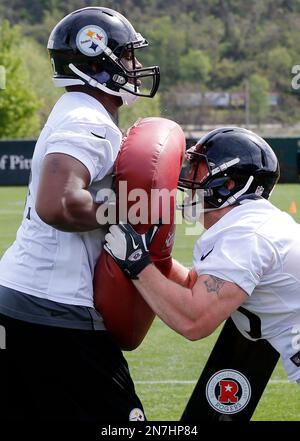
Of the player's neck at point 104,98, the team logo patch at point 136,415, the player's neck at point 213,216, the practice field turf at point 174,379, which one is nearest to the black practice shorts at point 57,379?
the team logo patch at point 136,415

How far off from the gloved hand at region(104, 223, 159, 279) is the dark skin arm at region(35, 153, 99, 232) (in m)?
0.16

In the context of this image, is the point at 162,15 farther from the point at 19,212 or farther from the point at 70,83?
the point at 70,83

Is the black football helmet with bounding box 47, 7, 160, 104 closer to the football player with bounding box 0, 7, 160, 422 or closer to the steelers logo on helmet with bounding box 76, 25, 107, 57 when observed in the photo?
the steelers logo on helmet with bounding box 76, 25, 107, 57

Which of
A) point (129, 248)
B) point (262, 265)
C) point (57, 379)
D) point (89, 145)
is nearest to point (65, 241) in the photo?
point (129, 248)

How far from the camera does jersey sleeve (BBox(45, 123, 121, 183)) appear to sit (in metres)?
3.56

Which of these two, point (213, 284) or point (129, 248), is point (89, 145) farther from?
point (213, 284)

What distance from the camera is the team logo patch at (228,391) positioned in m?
4.10

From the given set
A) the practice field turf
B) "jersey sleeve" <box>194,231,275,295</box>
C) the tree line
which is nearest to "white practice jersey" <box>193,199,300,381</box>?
"jersey sleeve" <box>194,231,275,295</box>

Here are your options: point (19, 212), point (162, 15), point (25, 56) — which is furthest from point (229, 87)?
point (19, 212)

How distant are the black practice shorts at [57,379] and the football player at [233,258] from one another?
0.36m

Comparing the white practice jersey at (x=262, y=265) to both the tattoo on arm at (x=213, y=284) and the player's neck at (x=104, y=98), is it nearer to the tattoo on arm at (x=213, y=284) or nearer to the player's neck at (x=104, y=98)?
the tattoo on arm at (x=213, y=284)

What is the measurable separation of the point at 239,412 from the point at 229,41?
102m

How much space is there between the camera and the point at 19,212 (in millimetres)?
17594

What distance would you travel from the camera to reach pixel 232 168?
3.78m
